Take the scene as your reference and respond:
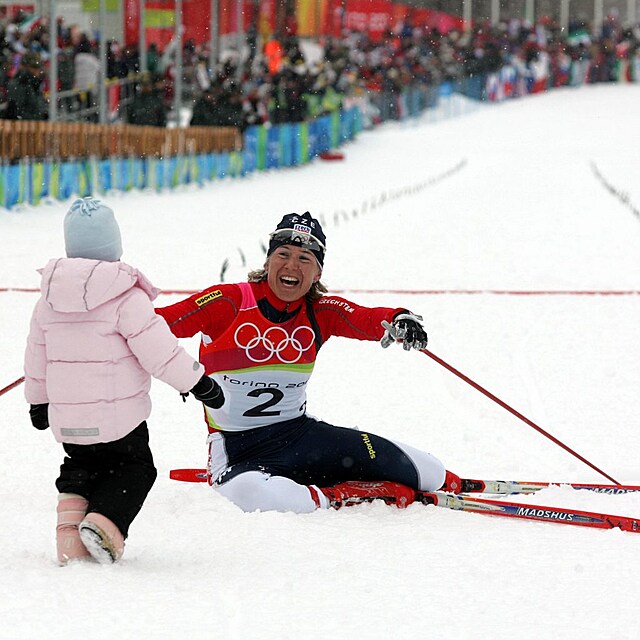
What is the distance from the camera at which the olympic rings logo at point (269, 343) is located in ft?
15.4

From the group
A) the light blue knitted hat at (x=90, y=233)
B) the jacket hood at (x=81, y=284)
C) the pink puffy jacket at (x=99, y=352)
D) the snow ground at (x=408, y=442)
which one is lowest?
the snow ground at (x=408, y=442)

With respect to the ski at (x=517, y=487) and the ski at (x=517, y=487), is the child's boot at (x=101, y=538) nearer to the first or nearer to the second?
the ski at (x=517, y=487)

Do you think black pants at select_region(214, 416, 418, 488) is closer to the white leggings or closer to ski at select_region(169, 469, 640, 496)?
the white leggings

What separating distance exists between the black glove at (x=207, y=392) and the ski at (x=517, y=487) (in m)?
1.48

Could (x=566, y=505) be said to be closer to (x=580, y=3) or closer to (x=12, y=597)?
(x=12, y=597)

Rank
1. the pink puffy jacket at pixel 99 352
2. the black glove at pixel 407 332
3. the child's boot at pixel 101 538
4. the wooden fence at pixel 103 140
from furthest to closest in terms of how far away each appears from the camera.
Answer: the wooden fence at pixel 103 140
the black glove at pixel 407 332
the pink puffy jacket at pixel 99 352
the child's boot at pixel 101 538

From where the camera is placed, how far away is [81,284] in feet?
12.3

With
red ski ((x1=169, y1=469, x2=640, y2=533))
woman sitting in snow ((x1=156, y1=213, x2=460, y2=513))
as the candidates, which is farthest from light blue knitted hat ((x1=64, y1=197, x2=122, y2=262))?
red ski ((x1=169, y1=469, x2=640, y2=533))

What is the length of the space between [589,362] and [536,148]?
28235 millimetres

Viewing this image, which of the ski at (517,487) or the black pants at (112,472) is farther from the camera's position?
the ski at (517,487)

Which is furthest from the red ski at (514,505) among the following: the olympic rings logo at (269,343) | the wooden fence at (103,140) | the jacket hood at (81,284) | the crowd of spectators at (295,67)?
the crowd of spectators at (295,67)

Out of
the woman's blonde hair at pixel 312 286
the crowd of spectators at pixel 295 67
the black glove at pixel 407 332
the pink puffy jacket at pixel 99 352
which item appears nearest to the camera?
the pink puffy jacket at pixel 99 352

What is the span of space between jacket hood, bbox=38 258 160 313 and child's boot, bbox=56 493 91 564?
61 cm

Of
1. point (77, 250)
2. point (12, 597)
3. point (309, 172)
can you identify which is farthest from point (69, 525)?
point (309, 172)
